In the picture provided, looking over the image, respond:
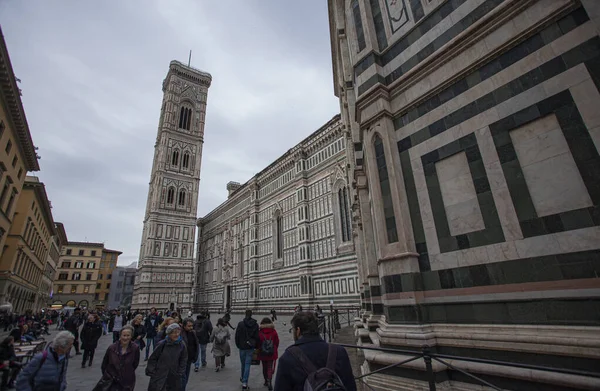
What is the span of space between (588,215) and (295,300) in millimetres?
32596

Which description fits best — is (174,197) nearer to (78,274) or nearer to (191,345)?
(78,274)

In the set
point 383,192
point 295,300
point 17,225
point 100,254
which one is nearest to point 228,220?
point 295,300

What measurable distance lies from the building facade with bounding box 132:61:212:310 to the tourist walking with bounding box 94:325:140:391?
49621mm

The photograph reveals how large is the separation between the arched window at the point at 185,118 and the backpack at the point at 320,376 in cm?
6380

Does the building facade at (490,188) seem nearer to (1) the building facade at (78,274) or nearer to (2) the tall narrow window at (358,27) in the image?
(2) the tall narrow window at (358,27)

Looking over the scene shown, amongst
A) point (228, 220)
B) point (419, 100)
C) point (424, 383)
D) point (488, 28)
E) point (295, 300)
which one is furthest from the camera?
point (228, 220)

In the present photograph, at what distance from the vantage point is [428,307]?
15.1 ft

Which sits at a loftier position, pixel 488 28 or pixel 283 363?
pixel 488 28

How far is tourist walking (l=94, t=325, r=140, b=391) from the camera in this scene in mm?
4098

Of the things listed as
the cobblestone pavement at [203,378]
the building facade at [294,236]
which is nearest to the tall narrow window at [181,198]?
the building facade at [294,236]

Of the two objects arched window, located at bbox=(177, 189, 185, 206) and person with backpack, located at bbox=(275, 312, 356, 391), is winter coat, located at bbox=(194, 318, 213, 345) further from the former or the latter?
arched window, located at bbox=(177, 189, 185, 206)

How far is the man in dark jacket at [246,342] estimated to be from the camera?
6185mm

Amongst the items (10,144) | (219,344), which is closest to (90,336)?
(219,344)

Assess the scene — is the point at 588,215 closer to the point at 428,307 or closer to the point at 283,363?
the point at 428,307
